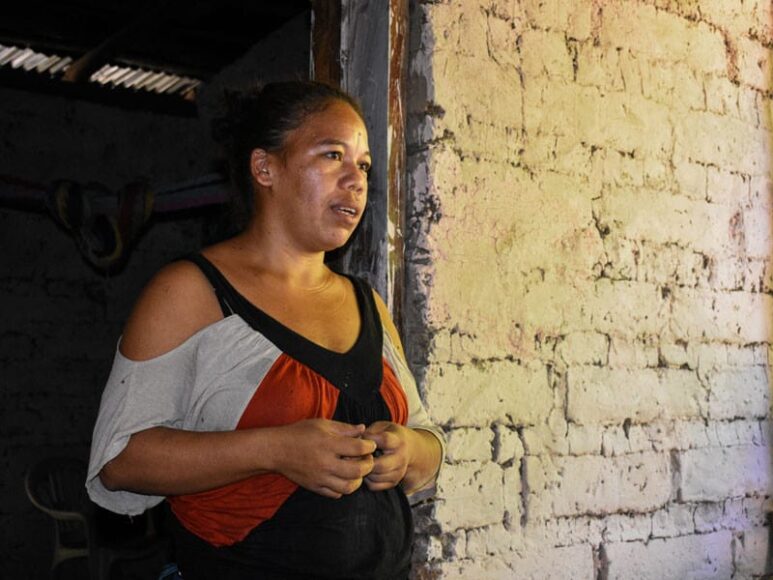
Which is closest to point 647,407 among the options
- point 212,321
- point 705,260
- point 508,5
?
point 705,260

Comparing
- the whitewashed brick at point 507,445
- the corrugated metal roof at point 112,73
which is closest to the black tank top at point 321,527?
the whitewashed brick at point 507,445

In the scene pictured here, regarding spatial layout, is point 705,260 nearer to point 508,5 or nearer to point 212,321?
point 508,5

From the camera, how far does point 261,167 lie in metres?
1.94

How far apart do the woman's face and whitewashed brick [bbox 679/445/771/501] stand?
5.96 ft

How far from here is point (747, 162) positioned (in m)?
3.48

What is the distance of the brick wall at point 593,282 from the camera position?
267cm

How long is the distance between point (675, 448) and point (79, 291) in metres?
4.55

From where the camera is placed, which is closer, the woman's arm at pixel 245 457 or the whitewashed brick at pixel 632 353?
the woman's arm at pixel 245 457

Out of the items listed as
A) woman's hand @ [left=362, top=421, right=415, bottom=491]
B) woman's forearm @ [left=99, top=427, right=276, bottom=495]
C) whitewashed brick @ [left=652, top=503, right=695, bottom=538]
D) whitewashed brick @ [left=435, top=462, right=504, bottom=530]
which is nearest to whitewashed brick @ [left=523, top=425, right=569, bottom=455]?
whitewashed brick @ [left=435, top=462, right=504, bottom=530]

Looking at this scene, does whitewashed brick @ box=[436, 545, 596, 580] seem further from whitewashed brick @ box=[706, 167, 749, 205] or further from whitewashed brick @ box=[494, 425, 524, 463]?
whitewashed brick @ box=[706, 167, 749, 205]

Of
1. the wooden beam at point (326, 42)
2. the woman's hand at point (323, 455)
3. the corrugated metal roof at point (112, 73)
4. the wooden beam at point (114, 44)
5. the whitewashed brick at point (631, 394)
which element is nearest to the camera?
the woman's hand at point (323, 455)

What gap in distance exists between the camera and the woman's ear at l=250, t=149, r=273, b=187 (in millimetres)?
1934

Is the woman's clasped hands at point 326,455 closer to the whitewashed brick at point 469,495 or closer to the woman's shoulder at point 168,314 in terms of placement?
the woman's shoulder at point 168,314

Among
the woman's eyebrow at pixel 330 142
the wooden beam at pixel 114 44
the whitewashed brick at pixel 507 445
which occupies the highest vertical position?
the wooden beam at pixel 114 44
